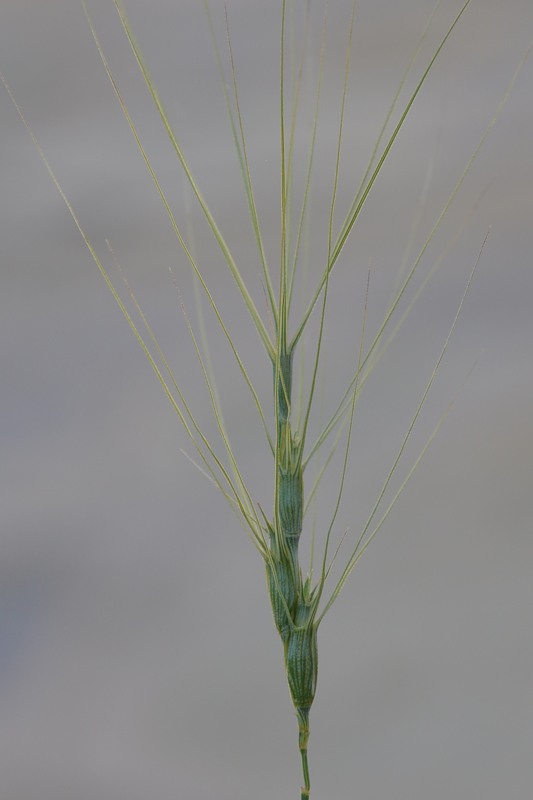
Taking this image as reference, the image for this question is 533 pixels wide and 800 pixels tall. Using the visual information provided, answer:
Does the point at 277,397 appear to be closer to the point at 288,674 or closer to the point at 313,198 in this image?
the point at 288,674

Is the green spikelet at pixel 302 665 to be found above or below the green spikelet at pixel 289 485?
below

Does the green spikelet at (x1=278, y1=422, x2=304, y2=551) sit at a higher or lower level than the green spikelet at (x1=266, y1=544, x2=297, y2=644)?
higher

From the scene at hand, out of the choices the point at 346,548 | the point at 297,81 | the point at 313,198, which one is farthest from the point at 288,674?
the point at 313,198

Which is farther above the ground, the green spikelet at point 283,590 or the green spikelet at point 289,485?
the green spikelet at point 289,485

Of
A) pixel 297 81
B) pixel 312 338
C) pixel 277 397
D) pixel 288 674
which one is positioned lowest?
pixel 288 674

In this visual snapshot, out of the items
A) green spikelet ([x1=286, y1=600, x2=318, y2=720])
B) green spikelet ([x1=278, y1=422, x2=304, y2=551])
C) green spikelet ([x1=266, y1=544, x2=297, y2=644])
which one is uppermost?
green spikelet ([x1=278, y1=422, x2=304, y2=551])

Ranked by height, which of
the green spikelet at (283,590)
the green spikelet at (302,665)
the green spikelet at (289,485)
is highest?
the green spikelet at (289,485)

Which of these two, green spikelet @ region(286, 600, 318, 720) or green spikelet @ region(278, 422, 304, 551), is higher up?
green spikelet @ region(278, 422, 304, 551)

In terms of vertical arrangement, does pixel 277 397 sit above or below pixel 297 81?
below

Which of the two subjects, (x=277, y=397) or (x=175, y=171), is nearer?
(x=277, y=397)

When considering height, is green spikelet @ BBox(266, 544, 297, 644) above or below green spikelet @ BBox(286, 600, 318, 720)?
above

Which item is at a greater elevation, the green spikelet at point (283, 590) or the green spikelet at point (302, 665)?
the green spikelet at point (283, 590)
